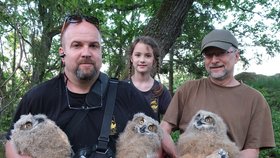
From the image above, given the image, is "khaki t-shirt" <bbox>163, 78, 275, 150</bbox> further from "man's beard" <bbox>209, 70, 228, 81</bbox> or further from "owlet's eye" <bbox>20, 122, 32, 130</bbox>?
"owlet's eye" <bbox>20, 122, 32, 130</bbox>

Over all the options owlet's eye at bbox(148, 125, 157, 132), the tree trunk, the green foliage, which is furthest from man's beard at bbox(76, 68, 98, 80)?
the green foliage

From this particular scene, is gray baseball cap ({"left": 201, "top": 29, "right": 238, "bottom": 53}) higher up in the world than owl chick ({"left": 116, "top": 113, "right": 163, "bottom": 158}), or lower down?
higher up

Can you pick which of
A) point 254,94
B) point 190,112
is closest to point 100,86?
point 190,112

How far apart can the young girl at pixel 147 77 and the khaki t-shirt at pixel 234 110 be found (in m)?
0.82

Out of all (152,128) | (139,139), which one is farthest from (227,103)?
(139,139)

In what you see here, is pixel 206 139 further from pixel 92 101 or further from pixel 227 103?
pixel 92 101

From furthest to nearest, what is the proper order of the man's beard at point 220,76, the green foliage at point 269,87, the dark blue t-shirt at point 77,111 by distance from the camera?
the green foliage at point 269,87 → the man's beard at point 220,76 → the dark blue t-shirt at point 77,111

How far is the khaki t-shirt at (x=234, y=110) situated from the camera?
362cm

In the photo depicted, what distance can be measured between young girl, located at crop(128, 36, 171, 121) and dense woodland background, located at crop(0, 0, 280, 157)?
1417 mm

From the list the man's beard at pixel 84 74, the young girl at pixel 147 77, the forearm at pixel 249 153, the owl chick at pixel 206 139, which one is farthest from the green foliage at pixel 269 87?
the man's beard at pixel 84 74

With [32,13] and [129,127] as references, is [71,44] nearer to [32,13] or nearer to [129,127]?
[129,127]

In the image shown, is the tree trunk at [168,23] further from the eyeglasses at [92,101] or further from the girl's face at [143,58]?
the eyeglasses at [92,101]

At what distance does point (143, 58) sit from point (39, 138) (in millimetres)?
2148

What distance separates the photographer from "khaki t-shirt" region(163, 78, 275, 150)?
362cm
